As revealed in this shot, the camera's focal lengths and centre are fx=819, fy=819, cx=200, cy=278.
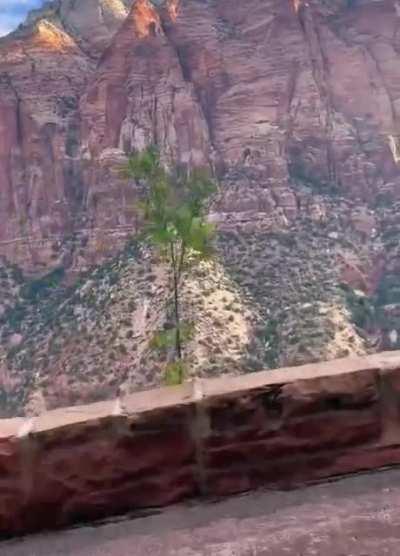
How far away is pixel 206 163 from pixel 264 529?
2525 inches

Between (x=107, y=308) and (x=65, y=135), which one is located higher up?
(x=65, y=135)

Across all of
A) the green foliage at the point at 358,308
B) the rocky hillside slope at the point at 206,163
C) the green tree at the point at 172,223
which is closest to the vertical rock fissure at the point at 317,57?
the rocky hillside slope at the point at 206,163

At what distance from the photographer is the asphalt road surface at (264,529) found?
2252 millimetres

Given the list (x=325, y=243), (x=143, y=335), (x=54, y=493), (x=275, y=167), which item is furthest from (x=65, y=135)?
(x=54, y=493)

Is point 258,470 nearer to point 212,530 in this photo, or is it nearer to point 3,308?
point 212,530

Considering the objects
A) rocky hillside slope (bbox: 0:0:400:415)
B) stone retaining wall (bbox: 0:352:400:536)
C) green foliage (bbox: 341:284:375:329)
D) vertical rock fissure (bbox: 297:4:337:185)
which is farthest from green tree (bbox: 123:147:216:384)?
vertical rock fissure (bbox: 297:4:337:185)

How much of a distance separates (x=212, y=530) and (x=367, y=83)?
2966 inches

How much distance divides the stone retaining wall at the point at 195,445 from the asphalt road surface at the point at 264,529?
0.06 metres

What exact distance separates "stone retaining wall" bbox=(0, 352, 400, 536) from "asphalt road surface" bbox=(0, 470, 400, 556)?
0.06m

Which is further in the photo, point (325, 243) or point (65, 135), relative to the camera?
point (65, 135)

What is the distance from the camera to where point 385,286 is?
59125 mm

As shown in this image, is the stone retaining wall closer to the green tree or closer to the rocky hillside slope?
the green tree

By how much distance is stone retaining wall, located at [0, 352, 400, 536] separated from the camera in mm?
2602

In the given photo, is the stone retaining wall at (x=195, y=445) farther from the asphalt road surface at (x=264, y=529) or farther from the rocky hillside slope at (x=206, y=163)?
the rocky hillside slope at (x=206, y=163)
